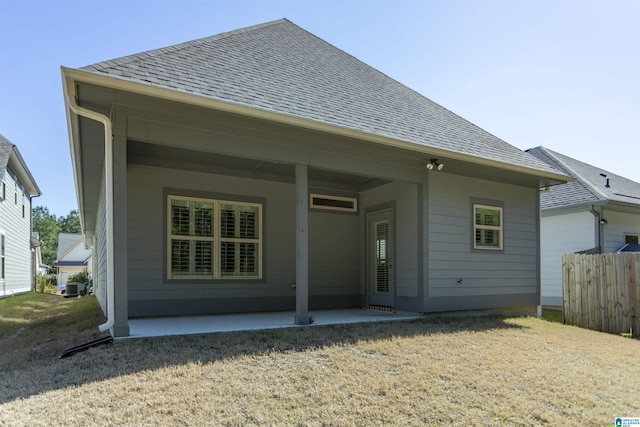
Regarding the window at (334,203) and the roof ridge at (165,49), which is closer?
the roof ridge at (165,49)

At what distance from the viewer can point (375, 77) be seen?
10.2 metres

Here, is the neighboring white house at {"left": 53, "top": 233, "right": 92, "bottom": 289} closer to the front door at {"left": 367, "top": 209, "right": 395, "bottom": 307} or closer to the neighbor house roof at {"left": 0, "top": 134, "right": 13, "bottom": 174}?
the neighbor house roof at {"left": 0, "top": 134, "right": 13, "bottom": 174}

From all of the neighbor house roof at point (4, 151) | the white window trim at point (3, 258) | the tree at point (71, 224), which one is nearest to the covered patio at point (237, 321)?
the neighbor house roof at point (4, 151)

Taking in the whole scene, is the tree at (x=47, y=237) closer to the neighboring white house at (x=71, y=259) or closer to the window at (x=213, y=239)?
the neighboring white house at (x=71, y=259)

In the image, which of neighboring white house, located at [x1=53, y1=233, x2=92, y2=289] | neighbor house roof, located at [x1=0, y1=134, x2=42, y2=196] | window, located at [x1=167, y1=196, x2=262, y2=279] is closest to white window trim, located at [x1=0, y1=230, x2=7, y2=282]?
neighbor house roof, located at [x1=0, y1=134, x2=42, y2=196]

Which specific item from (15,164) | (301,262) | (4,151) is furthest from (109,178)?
(15,164)

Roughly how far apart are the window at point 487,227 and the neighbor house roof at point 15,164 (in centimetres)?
1298

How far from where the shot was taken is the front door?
28.4ft

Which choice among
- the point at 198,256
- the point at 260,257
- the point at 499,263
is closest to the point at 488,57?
the point at 499,263

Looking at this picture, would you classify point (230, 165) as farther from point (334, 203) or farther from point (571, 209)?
point (571, 209)

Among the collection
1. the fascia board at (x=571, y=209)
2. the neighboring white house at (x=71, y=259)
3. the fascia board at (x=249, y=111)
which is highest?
the fascia board at (x=249, y=111)

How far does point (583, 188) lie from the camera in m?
12.4

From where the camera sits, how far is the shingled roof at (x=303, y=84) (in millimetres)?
5723

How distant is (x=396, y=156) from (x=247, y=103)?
3.04 metres
